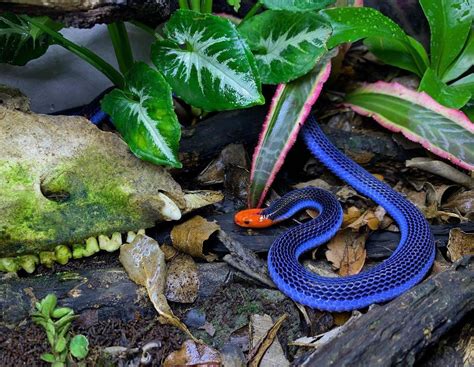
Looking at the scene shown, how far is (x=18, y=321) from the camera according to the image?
8.40 feet

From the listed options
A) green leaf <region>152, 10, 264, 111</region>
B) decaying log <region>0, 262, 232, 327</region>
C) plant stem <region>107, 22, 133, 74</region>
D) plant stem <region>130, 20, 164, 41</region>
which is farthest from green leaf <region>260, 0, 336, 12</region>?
decaying log <region>0, 262, 232, 327</region>

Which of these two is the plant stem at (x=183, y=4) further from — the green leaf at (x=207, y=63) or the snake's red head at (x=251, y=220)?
the snake's red head at (x=251, y=220)

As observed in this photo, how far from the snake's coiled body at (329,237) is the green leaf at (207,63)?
0.76m

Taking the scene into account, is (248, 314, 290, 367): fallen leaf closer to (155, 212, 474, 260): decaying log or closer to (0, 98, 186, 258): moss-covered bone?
(155, 212, 474, 260): decaying log

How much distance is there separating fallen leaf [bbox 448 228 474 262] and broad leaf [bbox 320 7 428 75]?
125 cm

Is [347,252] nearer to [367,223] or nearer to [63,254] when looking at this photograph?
[367,223]

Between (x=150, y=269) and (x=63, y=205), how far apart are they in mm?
541

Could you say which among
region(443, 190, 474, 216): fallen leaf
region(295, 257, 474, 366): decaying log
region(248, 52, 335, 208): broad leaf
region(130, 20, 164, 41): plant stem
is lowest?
region(443, 190, 474, 216): fallen leaf

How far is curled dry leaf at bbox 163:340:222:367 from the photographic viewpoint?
97.6 inches

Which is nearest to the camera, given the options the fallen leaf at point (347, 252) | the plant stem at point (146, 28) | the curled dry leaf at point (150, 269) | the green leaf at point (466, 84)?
the curled dry leaf at point (150, 269)

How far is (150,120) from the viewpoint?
9.49 feet

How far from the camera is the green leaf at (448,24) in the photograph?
3.54 m

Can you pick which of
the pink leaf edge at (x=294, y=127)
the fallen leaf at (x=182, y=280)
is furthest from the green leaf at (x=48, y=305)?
the pink leaf edge at (x=294, y=127)

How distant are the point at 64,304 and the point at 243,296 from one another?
862 millimetres
